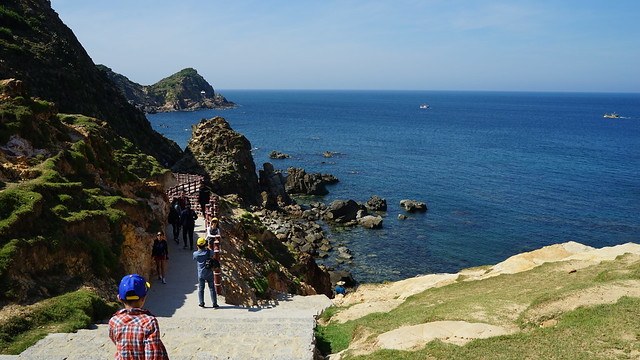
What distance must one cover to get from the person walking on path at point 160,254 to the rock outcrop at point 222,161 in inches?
1752

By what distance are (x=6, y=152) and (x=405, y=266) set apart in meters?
38.1

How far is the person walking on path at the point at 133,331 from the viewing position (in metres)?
6.88

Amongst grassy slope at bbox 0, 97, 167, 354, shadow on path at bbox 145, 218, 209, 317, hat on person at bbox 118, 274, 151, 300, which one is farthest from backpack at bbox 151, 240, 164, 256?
hat on person at bbox 118, 274, 151, 300

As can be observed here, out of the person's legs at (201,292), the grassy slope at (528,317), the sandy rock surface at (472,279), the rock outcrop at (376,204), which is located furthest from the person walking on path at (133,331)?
the rock outcrop at (376,204)

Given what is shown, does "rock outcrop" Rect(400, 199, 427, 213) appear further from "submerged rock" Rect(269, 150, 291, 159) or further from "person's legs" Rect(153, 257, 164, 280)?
"person's legs" Rect(153, 257, 164, 280)

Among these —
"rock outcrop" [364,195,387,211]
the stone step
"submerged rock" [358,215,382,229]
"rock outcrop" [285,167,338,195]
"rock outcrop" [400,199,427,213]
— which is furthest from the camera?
"rock outcrop" [285,167,338,195]

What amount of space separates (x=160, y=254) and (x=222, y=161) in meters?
49.0

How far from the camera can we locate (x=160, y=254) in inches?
779

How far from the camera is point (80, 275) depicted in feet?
53.8

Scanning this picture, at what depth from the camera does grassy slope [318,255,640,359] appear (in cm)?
1189

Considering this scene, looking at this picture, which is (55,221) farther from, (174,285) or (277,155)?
(277,155)

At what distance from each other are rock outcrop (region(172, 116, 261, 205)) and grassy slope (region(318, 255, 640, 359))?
4788 centimetres

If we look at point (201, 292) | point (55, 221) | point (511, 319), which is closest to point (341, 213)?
point (201, 292)

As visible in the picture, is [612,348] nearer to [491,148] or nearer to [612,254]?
[612,254]
